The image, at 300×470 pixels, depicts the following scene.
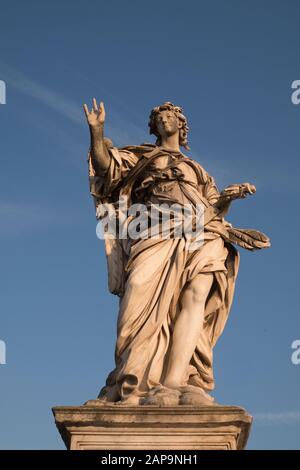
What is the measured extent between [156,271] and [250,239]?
4.74 ft

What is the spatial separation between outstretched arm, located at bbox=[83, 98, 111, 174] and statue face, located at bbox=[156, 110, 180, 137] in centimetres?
105

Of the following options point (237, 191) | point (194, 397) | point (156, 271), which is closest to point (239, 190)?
point (237, 191)

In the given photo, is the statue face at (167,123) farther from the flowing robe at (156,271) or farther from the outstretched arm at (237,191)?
the outstretched arm at (237,191)

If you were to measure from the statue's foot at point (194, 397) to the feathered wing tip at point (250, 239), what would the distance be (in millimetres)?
2262

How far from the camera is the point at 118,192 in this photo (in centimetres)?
1299

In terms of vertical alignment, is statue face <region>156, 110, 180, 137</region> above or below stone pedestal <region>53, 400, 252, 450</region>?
above

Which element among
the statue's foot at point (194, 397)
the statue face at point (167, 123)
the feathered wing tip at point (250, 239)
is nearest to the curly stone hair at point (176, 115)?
the statue face at point (167, 123)

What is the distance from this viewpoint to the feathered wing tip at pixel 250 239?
40.2ft

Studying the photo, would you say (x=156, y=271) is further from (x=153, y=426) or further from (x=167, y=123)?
(x=167, y=123)

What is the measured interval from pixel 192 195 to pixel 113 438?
3.78 meters

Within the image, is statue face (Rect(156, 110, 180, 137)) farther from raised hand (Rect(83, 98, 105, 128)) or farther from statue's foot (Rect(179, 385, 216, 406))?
statue's foot (Rect(179, 385, 216, 406))

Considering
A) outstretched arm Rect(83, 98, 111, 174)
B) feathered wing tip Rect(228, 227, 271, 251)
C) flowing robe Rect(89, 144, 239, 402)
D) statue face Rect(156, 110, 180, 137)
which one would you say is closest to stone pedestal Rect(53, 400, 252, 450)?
flowing robe Rect(89, 144, 239, 402)

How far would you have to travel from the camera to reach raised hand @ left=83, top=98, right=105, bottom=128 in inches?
485
